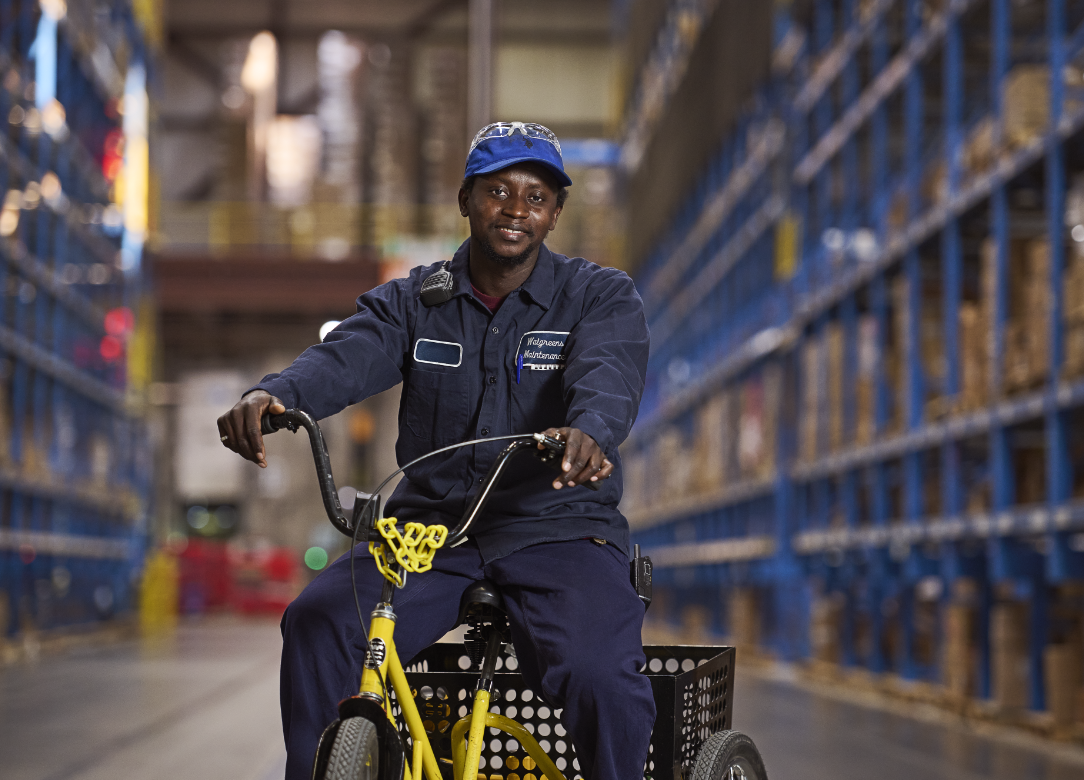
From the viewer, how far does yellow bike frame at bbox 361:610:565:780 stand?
2186mm

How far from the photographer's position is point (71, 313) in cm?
1441

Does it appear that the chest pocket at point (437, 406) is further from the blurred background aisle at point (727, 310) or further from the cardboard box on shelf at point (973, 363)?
the cardboard box on shelf at point (973, 363)

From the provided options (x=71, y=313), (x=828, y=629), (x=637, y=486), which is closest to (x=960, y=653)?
(x=828, y=629)

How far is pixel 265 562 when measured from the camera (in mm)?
24156

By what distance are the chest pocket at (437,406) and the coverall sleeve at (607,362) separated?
→ 0.76ft

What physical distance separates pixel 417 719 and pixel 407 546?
1.05 feet

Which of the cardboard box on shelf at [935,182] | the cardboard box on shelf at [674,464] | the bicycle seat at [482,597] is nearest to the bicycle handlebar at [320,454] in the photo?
the bicycle seat at [482,597]

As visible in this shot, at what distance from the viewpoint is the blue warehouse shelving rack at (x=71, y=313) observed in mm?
11758

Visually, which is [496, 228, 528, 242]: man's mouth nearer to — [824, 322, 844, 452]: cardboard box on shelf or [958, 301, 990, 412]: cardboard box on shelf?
[958, 301, 990, 412]: cardboard box on shelf

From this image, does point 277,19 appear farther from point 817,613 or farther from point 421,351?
point 421,351

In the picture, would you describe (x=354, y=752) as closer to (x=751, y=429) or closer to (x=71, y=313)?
(x=751, y=429)

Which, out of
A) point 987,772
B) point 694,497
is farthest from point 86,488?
point 987,772

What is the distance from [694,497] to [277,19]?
18.7m

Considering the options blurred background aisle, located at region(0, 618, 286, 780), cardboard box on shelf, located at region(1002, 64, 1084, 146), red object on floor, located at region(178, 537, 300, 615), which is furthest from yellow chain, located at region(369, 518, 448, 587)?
red object on floor, located at region(178, 537, 300, 615)
